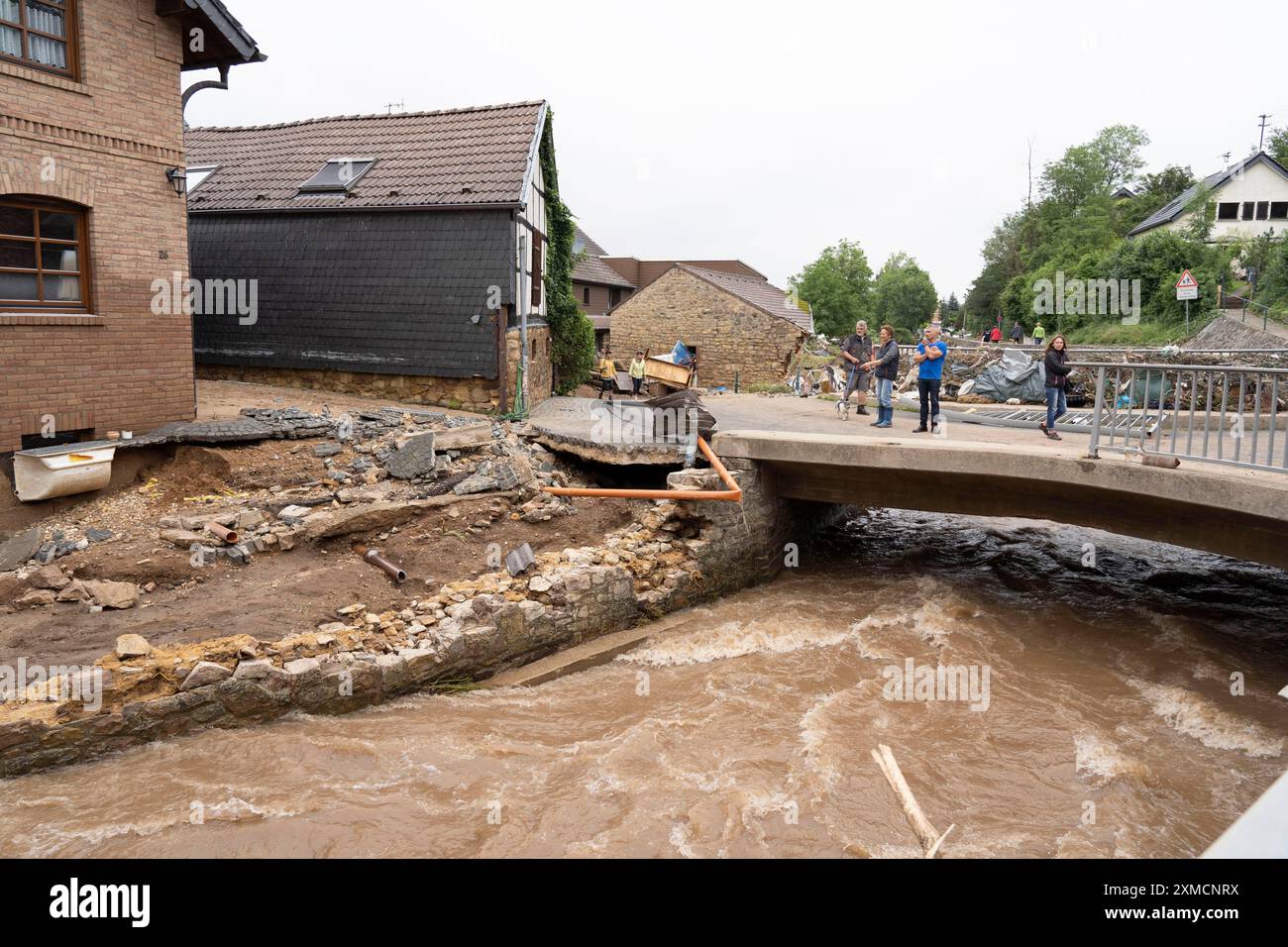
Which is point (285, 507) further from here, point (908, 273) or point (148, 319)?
point (908, 273)

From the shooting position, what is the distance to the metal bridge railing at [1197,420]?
7.06m

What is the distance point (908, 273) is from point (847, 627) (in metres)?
85.2

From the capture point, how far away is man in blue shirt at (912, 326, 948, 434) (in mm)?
12961

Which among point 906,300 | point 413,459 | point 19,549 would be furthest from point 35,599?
point 906,300

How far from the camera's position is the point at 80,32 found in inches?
416

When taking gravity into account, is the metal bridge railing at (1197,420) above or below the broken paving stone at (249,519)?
above

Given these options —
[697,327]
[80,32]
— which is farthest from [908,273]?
[80,32]

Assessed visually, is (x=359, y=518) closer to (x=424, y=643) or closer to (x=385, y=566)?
(x=385, y=566)

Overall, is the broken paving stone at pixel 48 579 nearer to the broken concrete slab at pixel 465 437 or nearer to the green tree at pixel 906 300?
the broken concrete slab at pixel 465 437

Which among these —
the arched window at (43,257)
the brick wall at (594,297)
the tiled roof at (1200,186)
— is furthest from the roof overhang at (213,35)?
the tiled roof at (1200,186)

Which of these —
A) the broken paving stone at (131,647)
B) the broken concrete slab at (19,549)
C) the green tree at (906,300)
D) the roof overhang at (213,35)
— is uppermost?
the green tree at (906,300)

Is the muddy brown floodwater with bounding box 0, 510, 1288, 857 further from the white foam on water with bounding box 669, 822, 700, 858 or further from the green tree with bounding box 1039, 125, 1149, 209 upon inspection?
the green tree with bounding box 1039, 125, 1149, 209

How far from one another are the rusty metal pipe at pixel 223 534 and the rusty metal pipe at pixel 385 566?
1465 mm

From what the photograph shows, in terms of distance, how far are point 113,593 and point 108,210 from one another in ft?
19.1
